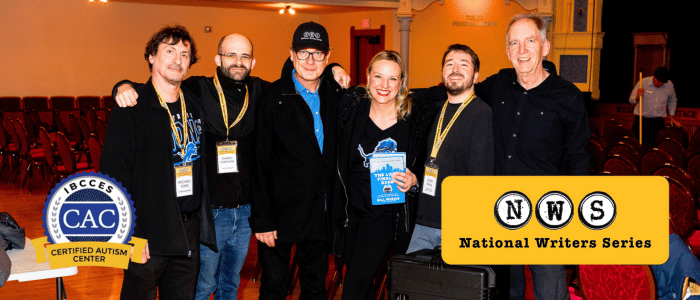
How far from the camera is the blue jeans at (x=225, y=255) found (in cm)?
261

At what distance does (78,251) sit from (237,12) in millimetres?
12972

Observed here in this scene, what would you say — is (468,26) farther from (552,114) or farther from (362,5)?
(552,114)

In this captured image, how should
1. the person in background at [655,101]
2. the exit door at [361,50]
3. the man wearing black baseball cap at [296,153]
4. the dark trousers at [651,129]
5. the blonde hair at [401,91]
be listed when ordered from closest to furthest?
the blonde hair at [401,91] → the man wearing black baseball cap at [296,153] → the person in background at [655,101] → the dark trousers at [651,129] → the exit door at [361,50]

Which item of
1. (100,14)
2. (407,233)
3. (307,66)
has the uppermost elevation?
(100,14)

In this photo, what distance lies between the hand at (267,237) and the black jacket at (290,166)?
0.07ft

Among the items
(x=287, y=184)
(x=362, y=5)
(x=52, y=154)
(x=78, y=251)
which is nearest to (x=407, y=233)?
(x=287, y=184)

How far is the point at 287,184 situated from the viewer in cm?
249

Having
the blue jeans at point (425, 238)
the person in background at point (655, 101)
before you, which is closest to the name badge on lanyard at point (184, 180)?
the blue jeans at point (425, 238)

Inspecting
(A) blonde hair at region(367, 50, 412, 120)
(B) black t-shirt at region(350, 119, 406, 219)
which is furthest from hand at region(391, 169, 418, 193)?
(A) blonde hair at region(367, 50, 412, 120)

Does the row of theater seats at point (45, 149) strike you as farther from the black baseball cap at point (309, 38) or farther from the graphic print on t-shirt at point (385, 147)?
the graphic print on t-shirt at point (385, 147)

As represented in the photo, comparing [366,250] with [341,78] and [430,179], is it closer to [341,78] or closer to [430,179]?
[430,179]

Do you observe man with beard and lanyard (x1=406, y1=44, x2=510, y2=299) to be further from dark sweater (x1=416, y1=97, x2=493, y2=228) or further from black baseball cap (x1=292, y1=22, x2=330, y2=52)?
→ black baseball cap (x1=292, y1=22, x2=330, y2=52)

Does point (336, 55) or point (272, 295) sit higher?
point (336, 55)

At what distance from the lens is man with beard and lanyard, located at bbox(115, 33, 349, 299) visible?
256 centimetres
